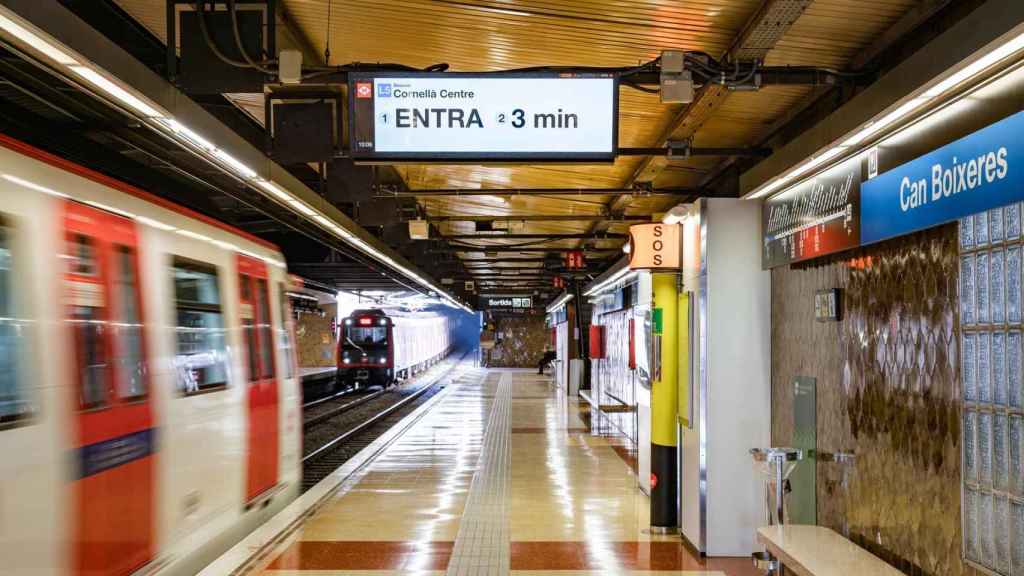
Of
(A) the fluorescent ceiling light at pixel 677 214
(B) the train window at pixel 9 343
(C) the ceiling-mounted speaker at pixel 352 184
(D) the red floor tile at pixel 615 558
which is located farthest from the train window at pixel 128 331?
(C) the ceiling-mounted speaker at pixel 352 184

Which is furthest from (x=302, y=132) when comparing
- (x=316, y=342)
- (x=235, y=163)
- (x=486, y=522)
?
(x=316, y=342)

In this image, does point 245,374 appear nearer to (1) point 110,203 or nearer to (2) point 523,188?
(1) point 110,203

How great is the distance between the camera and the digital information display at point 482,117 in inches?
219

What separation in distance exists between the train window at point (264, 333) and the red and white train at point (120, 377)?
0.04 m

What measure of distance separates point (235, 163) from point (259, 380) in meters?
2.10

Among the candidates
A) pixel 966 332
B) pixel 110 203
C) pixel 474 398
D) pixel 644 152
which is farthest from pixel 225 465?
pixel 474 398

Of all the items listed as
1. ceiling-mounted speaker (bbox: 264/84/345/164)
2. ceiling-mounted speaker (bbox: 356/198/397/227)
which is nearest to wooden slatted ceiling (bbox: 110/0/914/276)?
ceiling-mounted speaker (bbox: 264/84/345/164)

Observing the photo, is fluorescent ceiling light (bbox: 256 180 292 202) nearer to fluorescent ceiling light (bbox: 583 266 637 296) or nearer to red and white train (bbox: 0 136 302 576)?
red and white train (bbox: 0 136 302 576)

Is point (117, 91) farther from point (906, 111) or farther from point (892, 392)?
point (892, 392)

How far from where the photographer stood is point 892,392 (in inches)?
207

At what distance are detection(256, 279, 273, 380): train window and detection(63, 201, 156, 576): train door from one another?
2608mm

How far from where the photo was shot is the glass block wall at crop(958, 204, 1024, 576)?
3.95 meters

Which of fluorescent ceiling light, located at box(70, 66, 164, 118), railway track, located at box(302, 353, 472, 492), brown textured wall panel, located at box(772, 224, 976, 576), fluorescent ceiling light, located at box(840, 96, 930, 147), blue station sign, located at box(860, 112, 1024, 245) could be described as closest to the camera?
blue station sign, located at box(860, 112, 1024, 245)

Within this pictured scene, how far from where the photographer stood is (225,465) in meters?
7.09
